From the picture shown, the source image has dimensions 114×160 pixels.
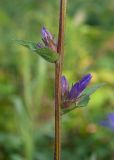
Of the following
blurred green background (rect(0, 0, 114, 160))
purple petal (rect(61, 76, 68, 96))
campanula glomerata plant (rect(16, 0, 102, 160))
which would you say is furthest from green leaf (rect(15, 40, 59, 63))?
blurred green background (rect(0, 0, 114, 160))

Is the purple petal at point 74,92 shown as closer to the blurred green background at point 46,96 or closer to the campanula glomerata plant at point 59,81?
the campanula glomerata plant at point 59,81

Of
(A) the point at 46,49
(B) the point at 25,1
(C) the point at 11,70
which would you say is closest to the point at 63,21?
(A) the point at 46,49

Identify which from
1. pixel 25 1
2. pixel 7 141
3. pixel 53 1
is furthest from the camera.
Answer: pixel 25 1

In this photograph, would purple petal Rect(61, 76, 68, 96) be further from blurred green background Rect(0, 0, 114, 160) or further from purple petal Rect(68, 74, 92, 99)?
blurred green background Rect(0, 0, 114, 160)

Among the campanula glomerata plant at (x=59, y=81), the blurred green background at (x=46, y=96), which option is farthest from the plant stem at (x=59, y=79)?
the blurred green background at (x=46, y=96)

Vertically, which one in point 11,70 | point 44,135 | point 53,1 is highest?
point 53,1

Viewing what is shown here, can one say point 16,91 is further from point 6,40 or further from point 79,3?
point 79,3

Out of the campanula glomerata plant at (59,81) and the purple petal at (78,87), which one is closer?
the campanula glomerata plant at (59,81)

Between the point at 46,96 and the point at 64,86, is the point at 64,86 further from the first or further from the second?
the point at 46,96
